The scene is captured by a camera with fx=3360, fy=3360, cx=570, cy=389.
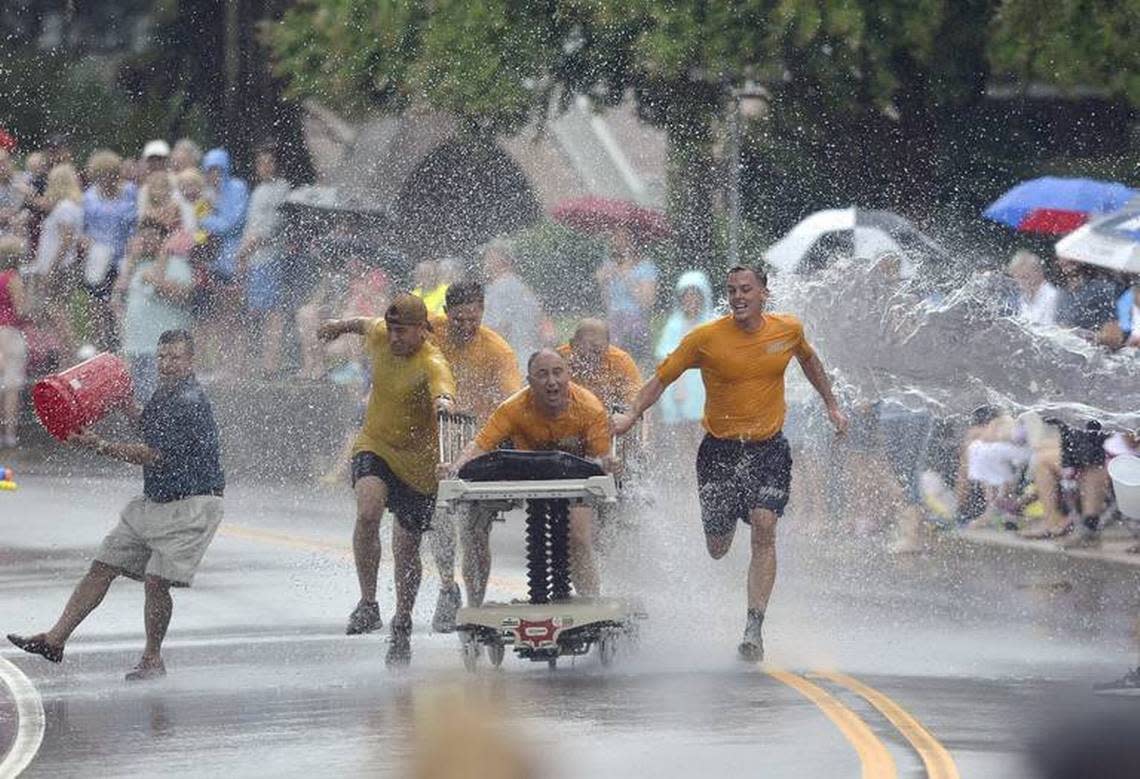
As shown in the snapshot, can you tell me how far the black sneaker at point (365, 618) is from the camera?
16.3m

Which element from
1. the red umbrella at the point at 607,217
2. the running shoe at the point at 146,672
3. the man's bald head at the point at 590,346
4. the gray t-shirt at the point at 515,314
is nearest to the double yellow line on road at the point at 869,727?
the man's bald head at the point at 590,346

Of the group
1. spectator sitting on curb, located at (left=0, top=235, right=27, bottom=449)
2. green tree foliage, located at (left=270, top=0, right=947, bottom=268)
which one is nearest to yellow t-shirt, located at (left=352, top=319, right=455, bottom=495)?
spectator sitting on curb, located at (left=0, top=235, right=27, bottom=449)

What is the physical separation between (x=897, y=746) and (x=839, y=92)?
16719mm

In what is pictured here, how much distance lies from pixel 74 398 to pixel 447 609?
2.28m

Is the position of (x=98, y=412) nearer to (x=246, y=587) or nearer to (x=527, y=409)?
(x=527, y=409)

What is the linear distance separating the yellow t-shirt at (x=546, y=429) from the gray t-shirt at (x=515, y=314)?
9.83m

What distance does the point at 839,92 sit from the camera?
2928 centimetres

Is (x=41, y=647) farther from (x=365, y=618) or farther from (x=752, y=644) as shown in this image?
(x=752, y=644)

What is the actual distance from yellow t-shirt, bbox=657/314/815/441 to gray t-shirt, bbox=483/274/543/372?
9.04 metres

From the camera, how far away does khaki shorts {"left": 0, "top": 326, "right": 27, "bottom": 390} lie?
26609 millimetres

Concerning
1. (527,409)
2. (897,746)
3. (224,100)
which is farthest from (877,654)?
(224,100)

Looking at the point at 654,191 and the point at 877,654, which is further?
the point at 654,191

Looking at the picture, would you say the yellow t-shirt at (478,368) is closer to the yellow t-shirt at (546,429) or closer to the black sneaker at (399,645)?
the yellow t-shirt at (546,429)

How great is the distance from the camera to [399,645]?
52.2 feet
